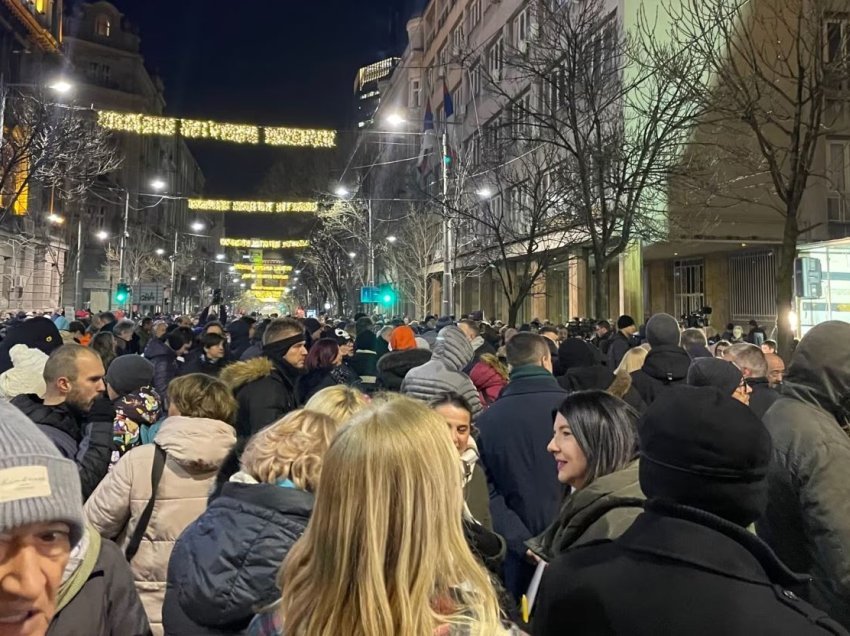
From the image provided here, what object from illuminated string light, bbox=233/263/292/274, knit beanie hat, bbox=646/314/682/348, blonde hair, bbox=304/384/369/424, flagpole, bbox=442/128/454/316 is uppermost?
illuminated string light, bbox=233/263/292/274

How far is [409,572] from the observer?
1.61 metres

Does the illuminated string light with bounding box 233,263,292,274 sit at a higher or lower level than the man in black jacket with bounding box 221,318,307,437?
higher

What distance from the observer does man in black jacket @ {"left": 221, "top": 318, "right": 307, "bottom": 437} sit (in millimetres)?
6000

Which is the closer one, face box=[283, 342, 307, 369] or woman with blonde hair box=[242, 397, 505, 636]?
woman with blonde hair box=[242, 397, 505, 636]

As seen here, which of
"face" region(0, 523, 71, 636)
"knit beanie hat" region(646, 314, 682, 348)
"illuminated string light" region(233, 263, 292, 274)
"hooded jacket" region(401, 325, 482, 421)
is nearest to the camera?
"face" region(0, 523, 71, 636)

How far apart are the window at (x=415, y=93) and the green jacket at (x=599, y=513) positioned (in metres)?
60.6

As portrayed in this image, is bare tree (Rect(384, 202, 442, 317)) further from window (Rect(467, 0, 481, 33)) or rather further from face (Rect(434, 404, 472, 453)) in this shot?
face (Rect(434, 404, 472, 453))

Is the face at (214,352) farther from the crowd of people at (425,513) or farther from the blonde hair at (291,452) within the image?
the blonde hair at (291,452)

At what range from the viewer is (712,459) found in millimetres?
1764

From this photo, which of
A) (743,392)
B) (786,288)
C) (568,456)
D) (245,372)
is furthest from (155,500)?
(786,288)

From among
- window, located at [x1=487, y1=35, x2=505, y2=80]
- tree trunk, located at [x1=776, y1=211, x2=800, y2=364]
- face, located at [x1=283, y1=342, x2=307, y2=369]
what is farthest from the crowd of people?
window, located at [x1=487, y1=35, x2=505, y2=80]

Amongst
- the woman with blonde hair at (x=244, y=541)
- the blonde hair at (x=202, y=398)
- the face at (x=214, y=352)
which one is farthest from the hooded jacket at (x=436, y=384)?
the face at (x=214, y=352)

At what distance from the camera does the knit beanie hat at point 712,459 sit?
176 centimetres

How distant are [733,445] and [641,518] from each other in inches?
12.2
